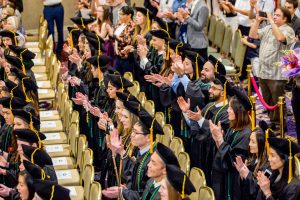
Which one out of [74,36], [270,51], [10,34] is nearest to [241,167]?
[270,51]

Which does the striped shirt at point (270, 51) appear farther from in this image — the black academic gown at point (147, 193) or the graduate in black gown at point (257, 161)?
the black academic gown at point (147, 193)

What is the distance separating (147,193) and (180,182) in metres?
0.75

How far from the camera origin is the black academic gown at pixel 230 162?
327 inches

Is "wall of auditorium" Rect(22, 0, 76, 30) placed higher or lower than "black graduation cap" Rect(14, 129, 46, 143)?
lower

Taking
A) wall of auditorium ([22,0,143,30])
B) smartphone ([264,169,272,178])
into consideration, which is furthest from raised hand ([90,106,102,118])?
wall of auditorium ([22,0,143,30])

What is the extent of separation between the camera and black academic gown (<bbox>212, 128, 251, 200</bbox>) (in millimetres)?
8305

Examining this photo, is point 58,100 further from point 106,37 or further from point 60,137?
point 106,37

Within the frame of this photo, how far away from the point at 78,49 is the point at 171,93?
2.90m

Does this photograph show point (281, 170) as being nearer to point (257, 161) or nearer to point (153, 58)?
point (257, 161)

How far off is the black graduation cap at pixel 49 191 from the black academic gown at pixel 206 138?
95.9 inches

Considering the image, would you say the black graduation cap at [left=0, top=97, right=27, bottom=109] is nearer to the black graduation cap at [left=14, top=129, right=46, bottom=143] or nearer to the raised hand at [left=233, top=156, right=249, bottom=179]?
the black graduation cap at [left=14, top=129, right=46, bottom=143]

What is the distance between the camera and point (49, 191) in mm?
7125

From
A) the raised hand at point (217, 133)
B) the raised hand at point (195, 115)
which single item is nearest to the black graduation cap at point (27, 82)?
the raised hand at point (195, 115)

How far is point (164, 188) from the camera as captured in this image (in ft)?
22.5
